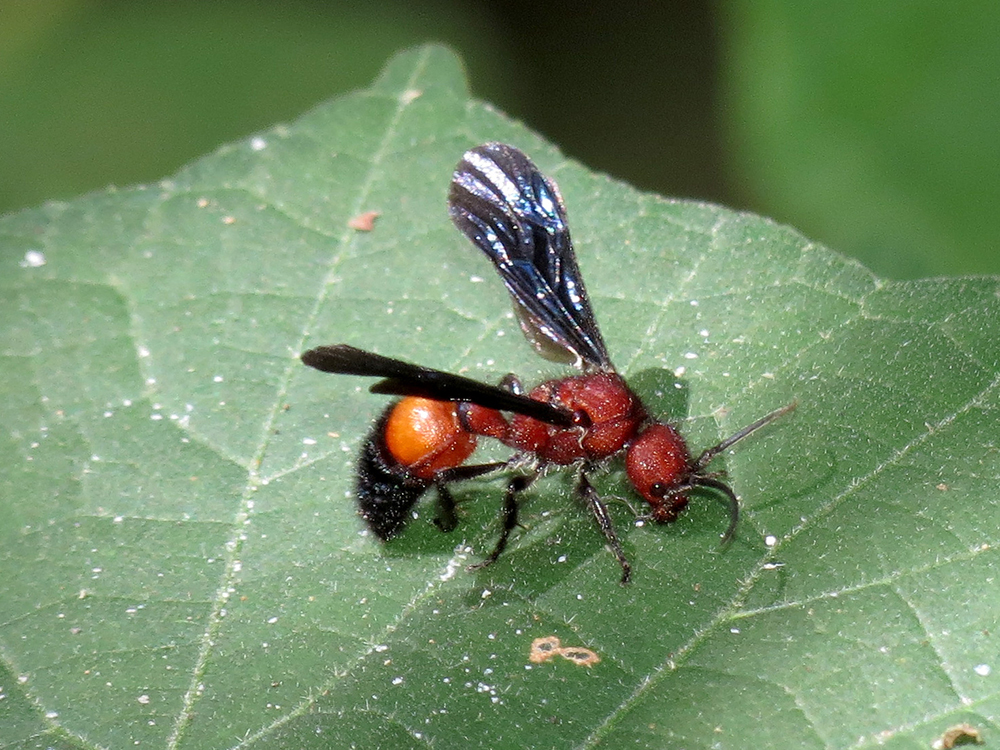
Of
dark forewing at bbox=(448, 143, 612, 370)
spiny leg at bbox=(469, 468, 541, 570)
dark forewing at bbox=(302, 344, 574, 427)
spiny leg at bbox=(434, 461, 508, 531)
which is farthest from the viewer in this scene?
dark forewing at bbox=(448, 143, 612, 370)

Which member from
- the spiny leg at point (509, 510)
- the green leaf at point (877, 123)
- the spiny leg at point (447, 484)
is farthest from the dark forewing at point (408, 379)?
the green leaf at point (877, 123)

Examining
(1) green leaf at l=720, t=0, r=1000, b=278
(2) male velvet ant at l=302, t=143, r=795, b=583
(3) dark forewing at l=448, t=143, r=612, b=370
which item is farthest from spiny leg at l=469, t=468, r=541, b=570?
(1) green leaf at l=720, t=0, r=1000, b=278

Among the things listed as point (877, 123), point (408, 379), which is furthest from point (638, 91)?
point (408, 379)

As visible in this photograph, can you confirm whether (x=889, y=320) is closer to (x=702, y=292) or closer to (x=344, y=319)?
(x=702, y=292)

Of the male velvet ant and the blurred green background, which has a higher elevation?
the blurred green background

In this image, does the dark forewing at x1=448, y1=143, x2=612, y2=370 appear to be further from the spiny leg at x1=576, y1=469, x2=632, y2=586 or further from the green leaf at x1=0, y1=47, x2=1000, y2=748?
the spiny leg at x1=576, y1=469, x2=632, y2=586

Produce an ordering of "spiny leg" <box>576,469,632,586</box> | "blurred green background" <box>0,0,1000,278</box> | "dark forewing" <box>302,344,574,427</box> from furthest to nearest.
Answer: "blurred green background" <box>0,0,1000,278</box>
"spiny leg" <box>576,469,632,586</box>
"dark forewing" <box>302,344,574,427</box>

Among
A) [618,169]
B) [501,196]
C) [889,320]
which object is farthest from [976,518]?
[618,169]
